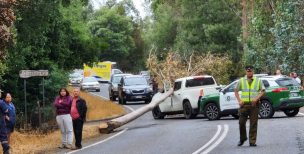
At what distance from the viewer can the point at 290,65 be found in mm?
22344

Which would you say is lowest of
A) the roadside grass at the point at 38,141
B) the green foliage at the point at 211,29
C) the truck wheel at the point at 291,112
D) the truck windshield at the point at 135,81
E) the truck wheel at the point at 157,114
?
the roadside grass at the point at 38,141

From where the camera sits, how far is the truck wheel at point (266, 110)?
26250mm

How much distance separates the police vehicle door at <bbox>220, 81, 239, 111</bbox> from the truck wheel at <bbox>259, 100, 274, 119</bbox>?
3.52 feet

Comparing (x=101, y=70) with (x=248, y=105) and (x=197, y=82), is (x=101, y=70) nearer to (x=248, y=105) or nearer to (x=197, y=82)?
(x=197, y=82)

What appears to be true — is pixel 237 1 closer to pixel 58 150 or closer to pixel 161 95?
pixel 161 95

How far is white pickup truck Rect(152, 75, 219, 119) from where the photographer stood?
3052cm

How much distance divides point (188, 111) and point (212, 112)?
2768 millimetres

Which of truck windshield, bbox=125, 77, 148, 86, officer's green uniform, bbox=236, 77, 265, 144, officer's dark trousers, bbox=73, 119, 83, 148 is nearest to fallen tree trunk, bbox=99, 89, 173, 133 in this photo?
officer's dark trousers, bbox=73, 119, 83, 148

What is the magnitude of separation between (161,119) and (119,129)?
5.41 meters

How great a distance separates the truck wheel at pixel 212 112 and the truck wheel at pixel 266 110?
2.11 meters

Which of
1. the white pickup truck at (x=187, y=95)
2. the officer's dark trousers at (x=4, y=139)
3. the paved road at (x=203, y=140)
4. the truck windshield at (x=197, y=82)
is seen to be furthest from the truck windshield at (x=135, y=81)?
the officer's dark trousers at (x=4, y=139)

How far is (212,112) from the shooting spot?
28219mm

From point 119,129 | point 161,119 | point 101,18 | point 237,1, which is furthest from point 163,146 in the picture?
point 101,18

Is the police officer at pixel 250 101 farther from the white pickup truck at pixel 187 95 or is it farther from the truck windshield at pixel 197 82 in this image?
the truck windshield at pixel 197 82
